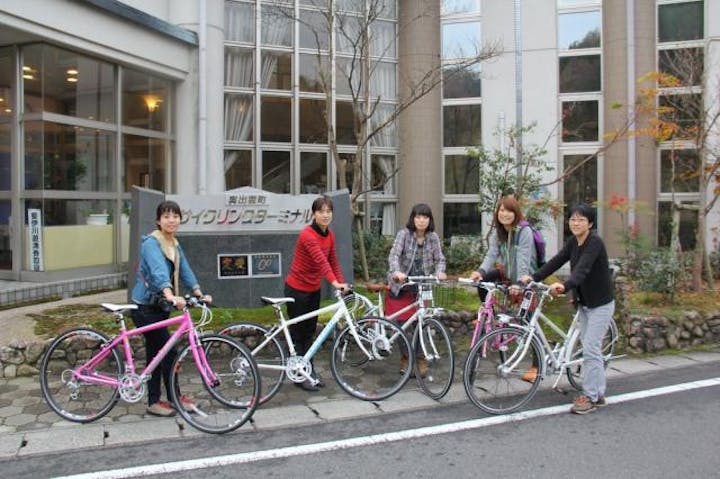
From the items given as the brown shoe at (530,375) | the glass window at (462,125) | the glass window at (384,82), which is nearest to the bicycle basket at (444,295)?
the brown shoe at (530,375)

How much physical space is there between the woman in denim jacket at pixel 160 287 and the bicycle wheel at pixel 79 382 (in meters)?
0.31

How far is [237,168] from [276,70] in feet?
8.12

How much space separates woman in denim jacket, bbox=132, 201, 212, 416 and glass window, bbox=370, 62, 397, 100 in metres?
10.9

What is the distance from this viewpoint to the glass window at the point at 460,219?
1588 cm

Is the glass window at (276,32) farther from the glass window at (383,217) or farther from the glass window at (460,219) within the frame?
the glass window at (460,219)

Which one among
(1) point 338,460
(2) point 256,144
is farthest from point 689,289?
(2) point 256,144

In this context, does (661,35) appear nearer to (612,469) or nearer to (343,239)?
(343,239)

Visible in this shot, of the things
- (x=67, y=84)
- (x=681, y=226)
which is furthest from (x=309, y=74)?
(x=681, y=226)

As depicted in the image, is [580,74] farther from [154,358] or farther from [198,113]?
[154,358]

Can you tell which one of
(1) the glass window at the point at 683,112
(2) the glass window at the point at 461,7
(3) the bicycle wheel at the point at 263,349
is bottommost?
(3) the bicycle wheel at the point at 263,349

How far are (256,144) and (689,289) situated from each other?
9.31 m

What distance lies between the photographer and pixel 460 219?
16000mm

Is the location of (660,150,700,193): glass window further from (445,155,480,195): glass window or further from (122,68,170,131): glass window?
(122,68,170,131): glass window

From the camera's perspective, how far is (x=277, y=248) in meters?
8.41
